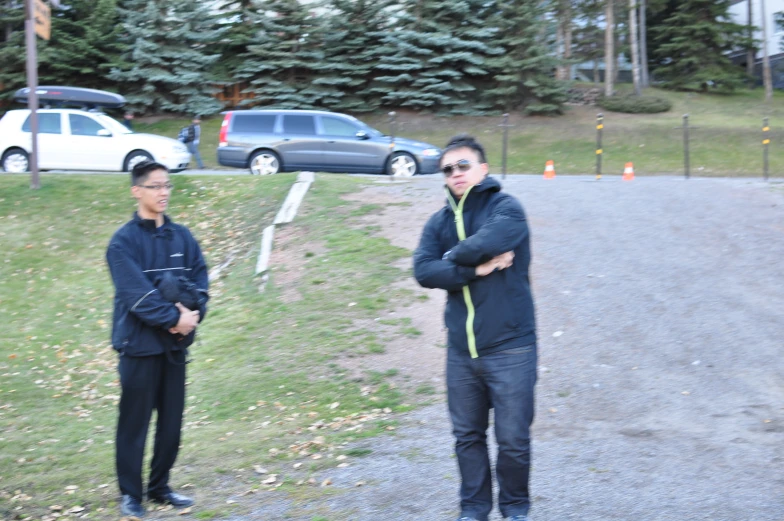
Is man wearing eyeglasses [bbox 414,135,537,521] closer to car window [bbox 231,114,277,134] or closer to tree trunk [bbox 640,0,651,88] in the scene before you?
car window [bbox 231,114,277,134]

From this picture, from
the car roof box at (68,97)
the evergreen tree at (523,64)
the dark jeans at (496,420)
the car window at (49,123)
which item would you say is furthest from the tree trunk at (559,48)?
the dark jeans at (496,420)

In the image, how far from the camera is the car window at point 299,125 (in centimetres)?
2092

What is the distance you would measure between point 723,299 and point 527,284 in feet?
18.5

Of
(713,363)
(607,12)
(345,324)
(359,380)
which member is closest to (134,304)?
(359,380)

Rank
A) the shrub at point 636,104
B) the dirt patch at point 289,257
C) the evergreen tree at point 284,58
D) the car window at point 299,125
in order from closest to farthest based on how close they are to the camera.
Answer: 1. the dirt patch at point 289,257
2. the car window at point 299,125
3. the evergreen tree at point 284,58
4. the shrub at point 636,104

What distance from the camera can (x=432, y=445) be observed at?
6.27 metres

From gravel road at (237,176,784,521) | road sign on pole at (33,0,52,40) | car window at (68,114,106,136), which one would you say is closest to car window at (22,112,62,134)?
car window at (68,114,106,136)

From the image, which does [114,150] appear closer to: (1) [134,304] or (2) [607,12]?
(1) [134,304]

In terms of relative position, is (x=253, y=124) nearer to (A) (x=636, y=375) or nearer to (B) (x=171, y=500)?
(A) (x=636, y=375)

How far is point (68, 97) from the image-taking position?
88.7 ft

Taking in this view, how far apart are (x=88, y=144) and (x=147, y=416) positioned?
1627 cm

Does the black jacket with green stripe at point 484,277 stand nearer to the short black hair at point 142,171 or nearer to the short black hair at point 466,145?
the short black hair at point 466,145

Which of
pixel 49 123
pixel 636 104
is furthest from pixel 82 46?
pixel 636 104

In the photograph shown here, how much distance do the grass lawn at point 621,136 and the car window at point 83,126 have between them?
357 inches
